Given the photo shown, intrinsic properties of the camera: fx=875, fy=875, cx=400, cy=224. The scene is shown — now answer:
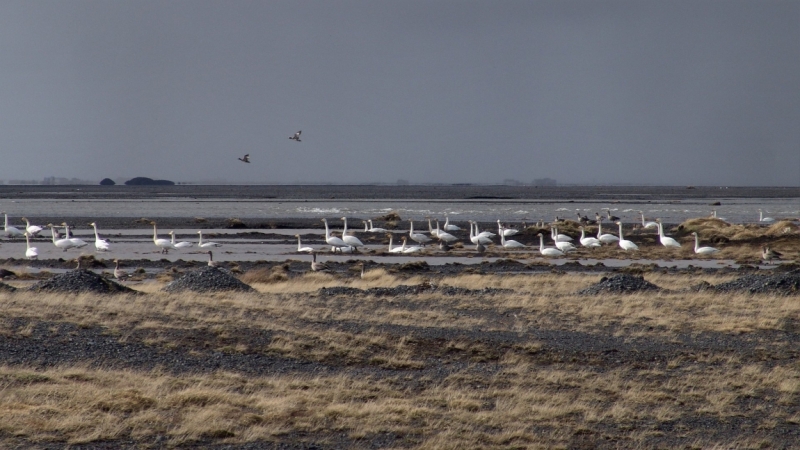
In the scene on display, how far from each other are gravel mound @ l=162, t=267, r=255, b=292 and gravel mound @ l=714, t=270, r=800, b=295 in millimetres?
11498

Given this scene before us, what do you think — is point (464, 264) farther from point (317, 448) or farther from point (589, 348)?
point (317, 448)

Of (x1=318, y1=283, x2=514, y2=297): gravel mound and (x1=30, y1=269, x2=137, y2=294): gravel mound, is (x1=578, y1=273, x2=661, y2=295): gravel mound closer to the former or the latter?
(x1=318, y1=283, x2=514, y2=297): gravel mound

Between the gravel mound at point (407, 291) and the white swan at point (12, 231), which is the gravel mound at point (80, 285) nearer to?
the gravel mound at point (407, 291)

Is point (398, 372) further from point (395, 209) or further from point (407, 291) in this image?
point (395, 209)

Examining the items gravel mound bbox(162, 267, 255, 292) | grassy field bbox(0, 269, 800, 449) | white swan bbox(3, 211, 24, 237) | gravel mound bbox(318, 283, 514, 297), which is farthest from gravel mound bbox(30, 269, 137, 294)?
white swan bbox(3, 211, 24, 237)

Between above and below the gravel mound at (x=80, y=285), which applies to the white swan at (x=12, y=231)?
below

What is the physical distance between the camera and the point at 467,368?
1243cm

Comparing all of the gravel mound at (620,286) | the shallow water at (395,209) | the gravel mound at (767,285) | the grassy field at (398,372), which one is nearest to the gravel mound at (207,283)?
the grassy field at (398,372)

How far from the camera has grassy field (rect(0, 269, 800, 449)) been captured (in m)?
8.95

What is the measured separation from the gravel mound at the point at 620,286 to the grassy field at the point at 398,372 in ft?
3.51

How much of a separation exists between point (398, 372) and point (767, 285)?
12.3 m

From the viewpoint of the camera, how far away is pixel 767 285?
20.8 meters

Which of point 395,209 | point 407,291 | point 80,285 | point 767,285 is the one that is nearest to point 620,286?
point 767,285

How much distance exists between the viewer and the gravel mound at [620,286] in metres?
20.6
